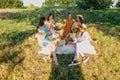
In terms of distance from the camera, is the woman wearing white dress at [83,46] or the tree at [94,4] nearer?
the woman wearing white dress at [83,46]

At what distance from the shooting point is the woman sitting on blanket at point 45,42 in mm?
14008

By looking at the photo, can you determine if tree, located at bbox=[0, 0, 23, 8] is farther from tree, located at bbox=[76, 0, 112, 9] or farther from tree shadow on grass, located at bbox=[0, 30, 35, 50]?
tree shadow on grass, located at bbox=[0, 30, 35, 50]

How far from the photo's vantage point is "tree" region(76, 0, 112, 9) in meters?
27.3

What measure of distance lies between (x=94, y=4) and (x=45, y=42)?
1427 cm

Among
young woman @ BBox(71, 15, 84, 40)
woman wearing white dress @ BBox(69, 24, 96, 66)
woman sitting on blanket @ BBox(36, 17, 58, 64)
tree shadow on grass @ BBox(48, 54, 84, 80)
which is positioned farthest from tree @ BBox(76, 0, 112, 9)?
tree shadow on grass @ BBox(48, 54, 84, 80)

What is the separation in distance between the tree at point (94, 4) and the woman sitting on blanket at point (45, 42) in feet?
40.6

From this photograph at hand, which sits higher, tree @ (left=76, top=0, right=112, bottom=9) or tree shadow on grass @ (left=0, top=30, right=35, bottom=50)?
tree @ (left=76, top=0, right=112, bottom=9)

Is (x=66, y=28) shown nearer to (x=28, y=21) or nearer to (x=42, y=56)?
(x=42, y=56)

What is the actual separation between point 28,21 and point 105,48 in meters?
8.72

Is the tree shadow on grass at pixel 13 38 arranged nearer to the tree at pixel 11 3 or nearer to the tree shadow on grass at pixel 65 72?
the tree shadow on grass at pixel 65 72

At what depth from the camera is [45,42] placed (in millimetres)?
14766

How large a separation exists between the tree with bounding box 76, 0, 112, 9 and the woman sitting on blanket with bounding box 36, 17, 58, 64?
12.4 m

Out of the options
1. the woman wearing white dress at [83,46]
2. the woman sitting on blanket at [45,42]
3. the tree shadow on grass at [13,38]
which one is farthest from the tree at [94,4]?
the woman wearing white dress at [83,46]

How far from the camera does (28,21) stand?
22094 mm
